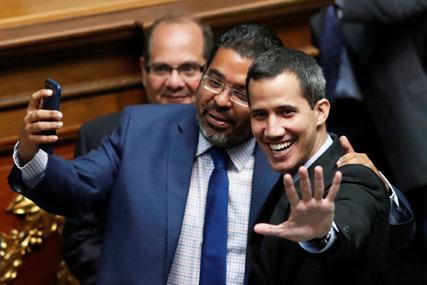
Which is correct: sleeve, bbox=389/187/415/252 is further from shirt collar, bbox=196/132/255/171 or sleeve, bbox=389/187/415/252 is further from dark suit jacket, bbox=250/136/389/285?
shirt collar, bbox=196/132/255/171

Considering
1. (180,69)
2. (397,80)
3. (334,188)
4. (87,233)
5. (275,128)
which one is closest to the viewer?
(334,188)

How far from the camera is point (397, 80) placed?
2424mm

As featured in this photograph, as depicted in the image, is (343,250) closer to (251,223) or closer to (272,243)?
(272,243)

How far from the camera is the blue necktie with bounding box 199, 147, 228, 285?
1753mm

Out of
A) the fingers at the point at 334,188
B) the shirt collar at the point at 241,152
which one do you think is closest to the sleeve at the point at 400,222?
the shirt collar at the point at 241,152

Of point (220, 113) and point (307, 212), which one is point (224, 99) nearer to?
point (220, 113)

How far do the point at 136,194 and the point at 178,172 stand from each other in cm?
7

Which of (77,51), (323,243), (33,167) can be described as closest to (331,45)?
(77,51)

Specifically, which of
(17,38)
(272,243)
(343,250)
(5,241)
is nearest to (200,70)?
(17,38)

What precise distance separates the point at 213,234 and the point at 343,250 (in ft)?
1.15

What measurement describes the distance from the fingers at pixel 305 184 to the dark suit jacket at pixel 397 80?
1016 mm

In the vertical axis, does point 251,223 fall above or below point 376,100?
below

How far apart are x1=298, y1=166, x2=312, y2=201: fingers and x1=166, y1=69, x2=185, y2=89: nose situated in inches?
28.4

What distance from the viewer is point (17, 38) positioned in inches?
81.7
